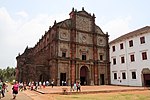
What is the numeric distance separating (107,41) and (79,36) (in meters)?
8.47

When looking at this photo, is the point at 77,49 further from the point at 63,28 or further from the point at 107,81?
the point at 107,81

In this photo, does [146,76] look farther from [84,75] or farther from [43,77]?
[43,77]

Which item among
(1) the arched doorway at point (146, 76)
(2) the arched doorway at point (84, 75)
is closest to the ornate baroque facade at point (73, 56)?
(2) the arched doorway at point (84, 75)

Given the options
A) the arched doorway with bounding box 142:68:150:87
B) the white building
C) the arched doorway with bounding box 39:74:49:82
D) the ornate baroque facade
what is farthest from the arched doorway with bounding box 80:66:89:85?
the arched doorway with bounding box 142:68:150:87

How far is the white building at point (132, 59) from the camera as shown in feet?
106

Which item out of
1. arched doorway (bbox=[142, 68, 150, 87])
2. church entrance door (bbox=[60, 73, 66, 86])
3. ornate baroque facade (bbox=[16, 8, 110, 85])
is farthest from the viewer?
church entrance door (bbox=[60, 73, 66, 86])

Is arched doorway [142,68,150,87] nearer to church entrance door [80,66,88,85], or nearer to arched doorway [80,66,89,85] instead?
arched doorway [80,66,89,85]

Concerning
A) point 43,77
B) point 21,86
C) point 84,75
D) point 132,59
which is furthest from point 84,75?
point 21,86

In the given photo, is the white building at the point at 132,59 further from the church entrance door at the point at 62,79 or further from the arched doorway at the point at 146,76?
the church entrance door at the point at 62,79

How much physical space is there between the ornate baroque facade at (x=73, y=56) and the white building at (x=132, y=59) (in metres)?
2.95

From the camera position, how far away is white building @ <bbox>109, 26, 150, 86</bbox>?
32.2 metres

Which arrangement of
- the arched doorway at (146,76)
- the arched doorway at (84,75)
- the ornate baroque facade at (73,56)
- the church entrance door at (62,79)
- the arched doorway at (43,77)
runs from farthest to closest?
the arched doorway at (84,75) → the arched doorway at (43,77) → the church entrance door at (62,79) → the ornate baroque facade at (73,56) → the arched doorway at (146,76)

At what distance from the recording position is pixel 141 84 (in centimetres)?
3259

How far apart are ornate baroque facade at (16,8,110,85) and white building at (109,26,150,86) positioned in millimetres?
2951
